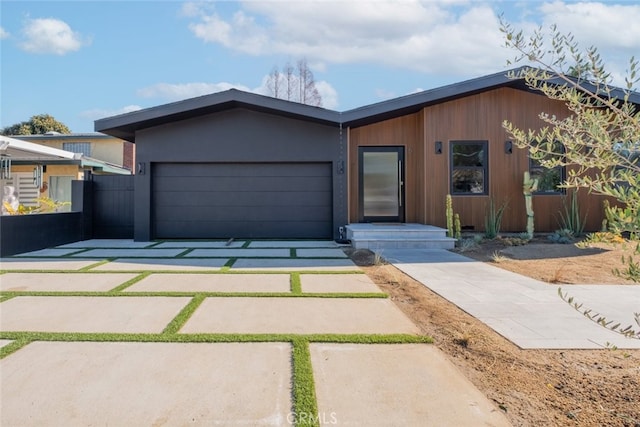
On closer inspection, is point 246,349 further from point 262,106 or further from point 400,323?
point 262,106

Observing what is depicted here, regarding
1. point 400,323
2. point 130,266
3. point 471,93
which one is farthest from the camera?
point 471,93

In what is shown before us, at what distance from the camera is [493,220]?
816 centimetres

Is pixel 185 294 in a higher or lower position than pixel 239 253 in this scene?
lower

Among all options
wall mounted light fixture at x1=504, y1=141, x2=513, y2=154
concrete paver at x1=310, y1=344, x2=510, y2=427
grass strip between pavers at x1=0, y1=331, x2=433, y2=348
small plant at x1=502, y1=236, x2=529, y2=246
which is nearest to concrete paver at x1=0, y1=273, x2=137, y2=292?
grass strip between pavers at x1=0, y1=331, x2=433, y2=348

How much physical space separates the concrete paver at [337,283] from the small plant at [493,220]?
4.50 meters

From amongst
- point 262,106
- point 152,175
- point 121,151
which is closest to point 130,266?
point 152,175

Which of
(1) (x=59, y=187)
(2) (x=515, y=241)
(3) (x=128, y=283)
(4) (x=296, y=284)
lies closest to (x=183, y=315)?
(4) (x=296, y=284)

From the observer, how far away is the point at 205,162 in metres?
8.62

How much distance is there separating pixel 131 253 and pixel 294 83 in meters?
16.3

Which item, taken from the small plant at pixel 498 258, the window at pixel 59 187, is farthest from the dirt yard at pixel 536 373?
the window at pixel 59 187

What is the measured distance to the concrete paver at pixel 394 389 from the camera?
1.77m

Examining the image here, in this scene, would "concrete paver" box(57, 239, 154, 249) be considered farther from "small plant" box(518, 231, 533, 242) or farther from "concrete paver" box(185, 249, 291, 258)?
"small plant" box(518, 231, 533, 242)

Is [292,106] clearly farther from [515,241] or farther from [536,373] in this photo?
[536,373]

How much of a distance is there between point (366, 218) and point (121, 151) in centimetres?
1529
